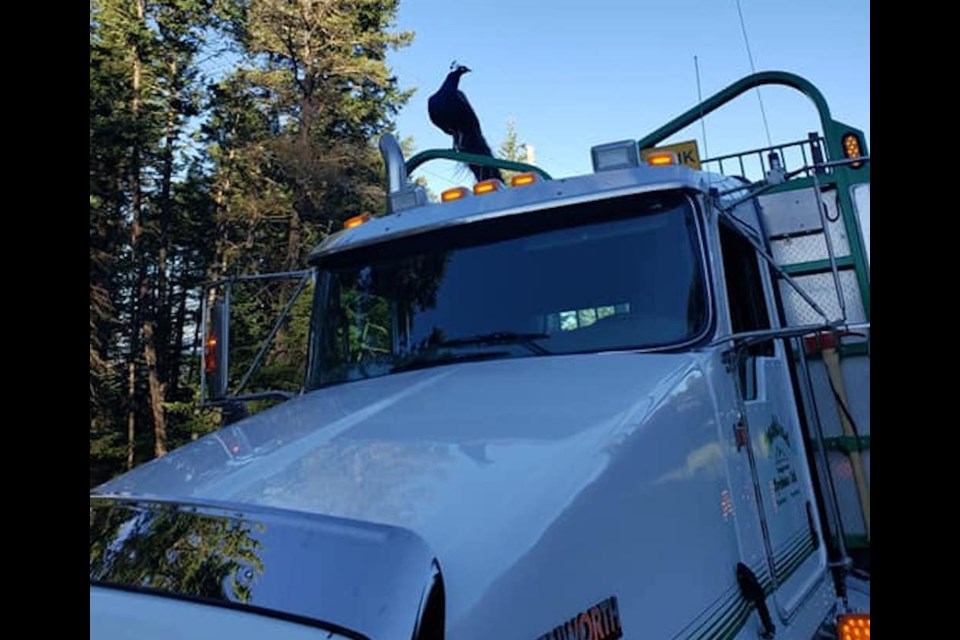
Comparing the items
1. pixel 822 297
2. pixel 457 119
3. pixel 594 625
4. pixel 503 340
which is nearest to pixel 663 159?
pixel 503 340

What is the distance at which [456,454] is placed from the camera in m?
1.86

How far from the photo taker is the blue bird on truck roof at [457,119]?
579 cm

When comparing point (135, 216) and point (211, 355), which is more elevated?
point (135, 216)

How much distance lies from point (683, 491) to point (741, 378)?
0.88m

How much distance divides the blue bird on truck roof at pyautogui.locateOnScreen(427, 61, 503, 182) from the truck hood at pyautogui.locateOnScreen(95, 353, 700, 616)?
3.40m

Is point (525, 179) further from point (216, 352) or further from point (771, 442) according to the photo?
point (216, 352)

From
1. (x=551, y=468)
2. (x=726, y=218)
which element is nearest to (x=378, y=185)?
(x=726, y=218)

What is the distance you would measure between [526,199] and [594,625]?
1.99 metres

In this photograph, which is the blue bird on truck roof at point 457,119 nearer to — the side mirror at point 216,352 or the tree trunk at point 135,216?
the side mirror at point 216,352

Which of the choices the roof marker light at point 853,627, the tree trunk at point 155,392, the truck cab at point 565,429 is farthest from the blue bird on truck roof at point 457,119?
the tree trunk at point 155,392

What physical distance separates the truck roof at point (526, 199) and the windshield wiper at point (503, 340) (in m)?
0.53
